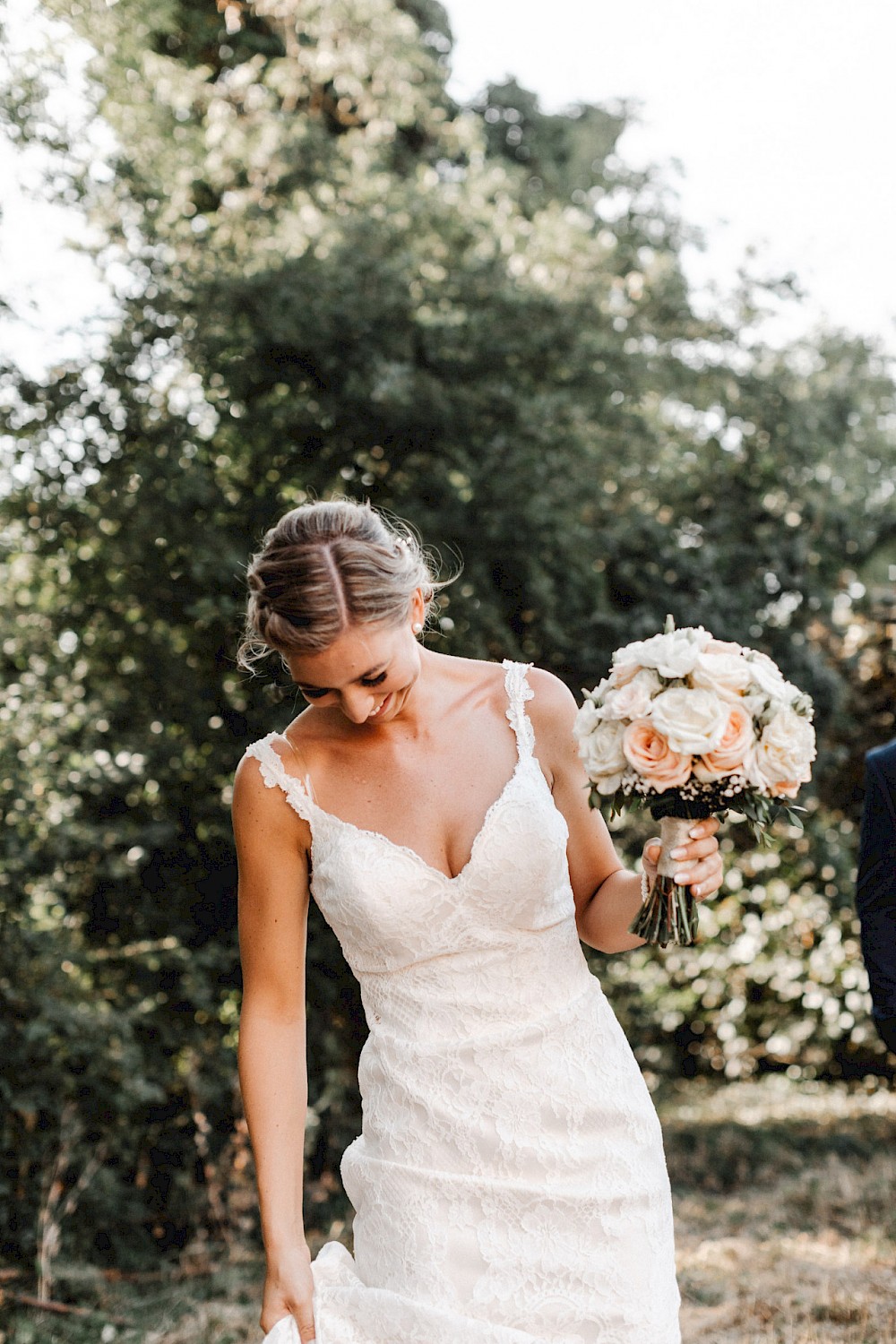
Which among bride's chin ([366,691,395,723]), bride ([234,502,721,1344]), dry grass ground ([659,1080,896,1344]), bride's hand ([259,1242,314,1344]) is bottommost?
dry grass ground ([659,1080,896,1344])

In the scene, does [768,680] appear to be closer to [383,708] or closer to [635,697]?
[635,697]

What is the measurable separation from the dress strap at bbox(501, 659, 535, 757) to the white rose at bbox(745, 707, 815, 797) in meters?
Answer: 0.54

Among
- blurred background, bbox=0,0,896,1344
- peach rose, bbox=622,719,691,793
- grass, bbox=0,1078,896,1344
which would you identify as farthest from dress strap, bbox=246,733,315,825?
grass, bbox=0,1078,896,1344

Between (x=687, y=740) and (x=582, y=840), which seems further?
(x=582, y=840)

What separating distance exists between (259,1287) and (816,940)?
191 inches

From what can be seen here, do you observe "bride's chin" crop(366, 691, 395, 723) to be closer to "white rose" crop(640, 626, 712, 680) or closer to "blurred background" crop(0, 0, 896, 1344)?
"white rose" crop(640, 626, 712, 680)

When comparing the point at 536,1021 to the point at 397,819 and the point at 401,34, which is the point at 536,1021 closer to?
the point at 397,819

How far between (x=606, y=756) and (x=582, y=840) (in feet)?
1.45

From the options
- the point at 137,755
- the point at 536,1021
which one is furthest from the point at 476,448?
the point at 536,1021

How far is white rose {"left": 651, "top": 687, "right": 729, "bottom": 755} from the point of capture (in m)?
2.00

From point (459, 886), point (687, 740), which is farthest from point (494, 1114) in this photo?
point (687, 740)

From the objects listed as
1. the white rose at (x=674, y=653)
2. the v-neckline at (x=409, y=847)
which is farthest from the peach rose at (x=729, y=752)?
the v-neckline at (x=409, y=847)

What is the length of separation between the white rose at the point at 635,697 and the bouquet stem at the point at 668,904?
20 cm

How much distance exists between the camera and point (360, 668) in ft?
7.41
